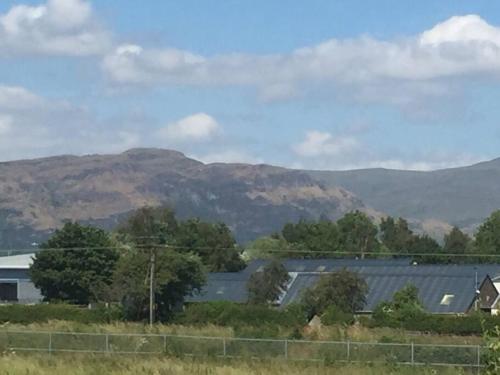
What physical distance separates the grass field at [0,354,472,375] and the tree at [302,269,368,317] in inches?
1347

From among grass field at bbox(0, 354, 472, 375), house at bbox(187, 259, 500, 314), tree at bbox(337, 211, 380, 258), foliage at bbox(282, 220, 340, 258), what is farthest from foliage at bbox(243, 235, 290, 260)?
grass field at bbox(0, 354, 472, 375)

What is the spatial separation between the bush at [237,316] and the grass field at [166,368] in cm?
2617

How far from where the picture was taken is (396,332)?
50.1m

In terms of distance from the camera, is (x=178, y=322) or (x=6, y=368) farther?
(x=178, y=322)

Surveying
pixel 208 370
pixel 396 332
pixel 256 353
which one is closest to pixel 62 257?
pixel 396 332

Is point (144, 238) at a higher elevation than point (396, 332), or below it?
higher

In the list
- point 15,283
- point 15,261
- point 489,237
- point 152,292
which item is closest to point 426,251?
point 489,237

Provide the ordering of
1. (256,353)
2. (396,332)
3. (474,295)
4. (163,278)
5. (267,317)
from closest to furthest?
(256,353)
(396,332)
(267,317)
(163,278)
(474,295)

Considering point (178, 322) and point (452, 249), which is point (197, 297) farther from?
point (452, 249)

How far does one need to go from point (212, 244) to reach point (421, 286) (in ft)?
135

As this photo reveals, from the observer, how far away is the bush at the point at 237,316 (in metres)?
56.2

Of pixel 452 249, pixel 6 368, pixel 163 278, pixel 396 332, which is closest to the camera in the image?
pixel 6 368

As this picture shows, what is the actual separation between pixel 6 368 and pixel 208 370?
4181mm

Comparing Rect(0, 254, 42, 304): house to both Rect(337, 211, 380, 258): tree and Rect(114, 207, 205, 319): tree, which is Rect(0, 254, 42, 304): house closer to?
Rect(114, 207, 205, 319): tree
